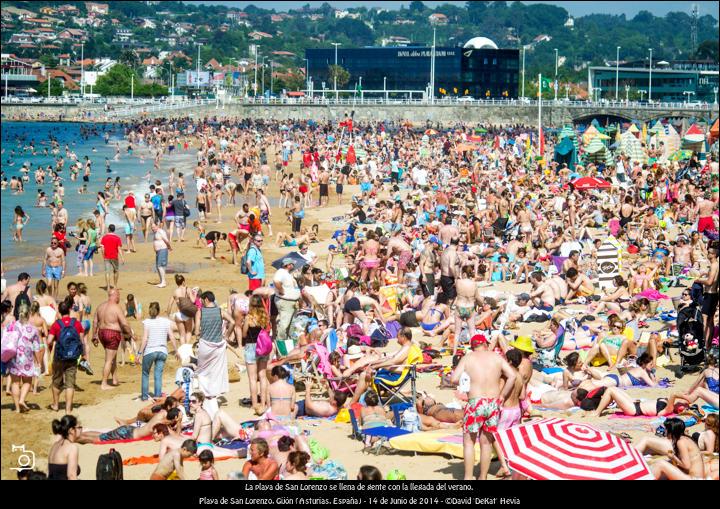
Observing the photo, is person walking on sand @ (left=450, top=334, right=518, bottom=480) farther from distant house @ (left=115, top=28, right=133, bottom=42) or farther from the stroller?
distant house @ (left=115, top=28, right=133, bottom=42)

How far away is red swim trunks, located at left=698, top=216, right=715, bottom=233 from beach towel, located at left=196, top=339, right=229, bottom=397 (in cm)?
1056

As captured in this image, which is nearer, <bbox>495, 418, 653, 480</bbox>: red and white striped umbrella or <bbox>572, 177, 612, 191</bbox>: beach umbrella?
<bbox>495, 418, 653, 480</bbox>: red and white striped umbrella

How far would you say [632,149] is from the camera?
33.1 meters

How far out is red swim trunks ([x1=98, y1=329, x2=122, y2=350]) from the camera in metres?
10.2

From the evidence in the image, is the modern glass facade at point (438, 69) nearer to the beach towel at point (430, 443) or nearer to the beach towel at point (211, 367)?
the beach towel at point (211, 367)

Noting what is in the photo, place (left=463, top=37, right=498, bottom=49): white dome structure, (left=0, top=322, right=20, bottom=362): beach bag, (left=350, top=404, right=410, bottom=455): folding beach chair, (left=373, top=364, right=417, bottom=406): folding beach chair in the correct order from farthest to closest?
(left=463, top=37, right=498, bottom=49): white dome structure → (left=373, top=364, right=417, bottom=406): folding beach chair → (left=0, top=322, right=20, bottom=362): beach bag → (left=350, top=404, right=410, bottom=455): folding beach chair

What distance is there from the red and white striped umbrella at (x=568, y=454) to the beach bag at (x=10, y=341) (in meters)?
4.30

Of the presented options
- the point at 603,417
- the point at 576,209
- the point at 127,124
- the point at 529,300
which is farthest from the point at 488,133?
the point at 603,417

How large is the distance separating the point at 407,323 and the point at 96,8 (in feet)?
519

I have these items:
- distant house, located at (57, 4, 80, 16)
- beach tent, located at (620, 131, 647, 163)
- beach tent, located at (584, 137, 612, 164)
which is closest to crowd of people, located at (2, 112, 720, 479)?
beach tent, located at (584, 137, 612, 164)

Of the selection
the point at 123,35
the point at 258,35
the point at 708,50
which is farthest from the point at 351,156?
the point at 258,35

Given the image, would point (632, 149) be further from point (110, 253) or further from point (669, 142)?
point (110, 253)

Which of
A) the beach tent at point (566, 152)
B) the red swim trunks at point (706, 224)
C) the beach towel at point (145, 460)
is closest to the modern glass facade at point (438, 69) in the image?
the beach tent at point (566, 152)
